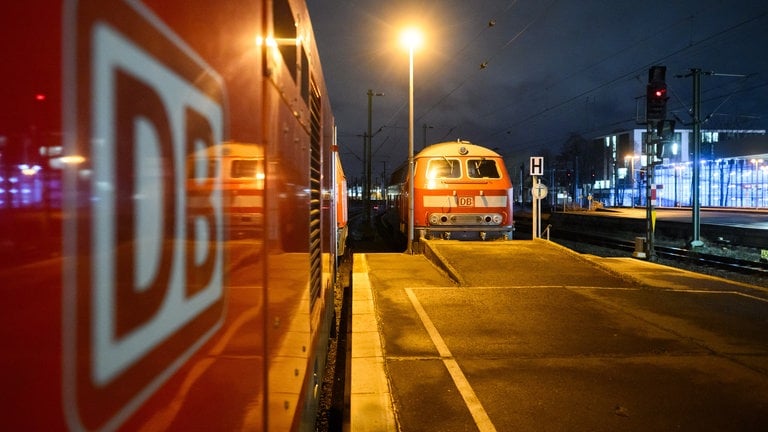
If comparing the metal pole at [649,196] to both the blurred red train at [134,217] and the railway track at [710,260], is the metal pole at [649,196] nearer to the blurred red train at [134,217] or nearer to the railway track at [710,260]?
the railway track at [710,260]

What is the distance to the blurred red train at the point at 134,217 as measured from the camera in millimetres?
778

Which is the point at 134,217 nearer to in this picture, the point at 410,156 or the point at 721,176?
the point at 410,156

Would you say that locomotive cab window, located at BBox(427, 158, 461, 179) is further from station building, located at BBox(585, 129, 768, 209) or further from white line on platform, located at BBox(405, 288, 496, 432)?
station building, located at BBox(585, 129, 768, 209)

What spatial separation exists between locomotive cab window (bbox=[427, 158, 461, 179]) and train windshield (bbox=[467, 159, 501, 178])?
308mm

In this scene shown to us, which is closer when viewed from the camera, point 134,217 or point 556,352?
point 134,217

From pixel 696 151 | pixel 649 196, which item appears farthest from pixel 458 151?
pixel 696 151

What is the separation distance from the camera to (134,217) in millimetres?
1023

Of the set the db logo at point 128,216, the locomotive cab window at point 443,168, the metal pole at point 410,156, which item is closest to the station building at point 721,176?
the metal pole at point 410,156

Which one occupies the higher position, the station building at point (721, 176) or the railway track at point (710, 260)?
the station building at point (721, 176)

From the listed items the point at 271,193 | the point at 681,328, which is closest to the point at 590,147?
the point at 681,328

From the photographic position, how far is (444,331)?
6789 mm

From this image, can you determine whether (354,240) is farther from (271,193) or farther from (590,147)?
(590,147)

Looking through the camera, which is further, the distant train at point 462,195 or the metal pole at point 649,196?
the metal pole at point 649,196

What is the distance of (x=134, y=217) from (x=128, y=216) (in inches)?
0.9
